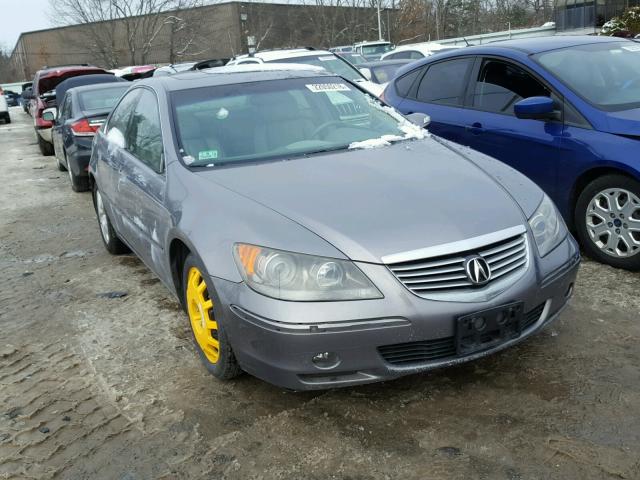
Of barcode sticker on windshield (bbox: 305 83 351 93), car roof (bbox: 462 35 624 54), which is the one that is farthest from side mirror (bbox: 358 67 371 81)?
barcode sticker on windshield (bbox: 305 83 351 93)

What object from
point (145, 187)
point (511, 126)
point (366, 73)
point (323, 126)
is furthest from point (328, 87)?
point (366, 73)

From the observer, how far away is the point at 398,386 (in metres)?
3.08

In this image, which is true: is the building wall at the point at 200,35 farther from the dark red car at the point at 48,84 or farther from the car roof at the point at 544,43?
the car roof at the point at 544,43

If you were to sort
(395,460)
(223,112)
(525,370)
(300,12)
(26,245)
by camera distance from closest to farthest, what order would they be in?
(395,460) < (525,370) < (223,112) < (26,245) < (300,12)

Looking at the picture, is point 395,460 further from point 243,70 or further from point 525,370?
point 243,70

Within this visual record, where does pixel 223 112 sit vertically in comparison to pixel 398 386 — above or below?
above

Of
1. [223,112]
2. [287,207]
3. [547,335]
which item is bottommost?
[547,335]

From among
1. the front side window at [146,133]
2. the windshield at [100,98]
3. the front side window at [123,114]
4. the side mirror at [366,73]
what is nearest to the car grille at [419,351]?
the front side window at [146,133]

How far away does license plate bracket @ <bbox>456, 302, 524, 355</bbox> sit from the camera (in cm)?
265

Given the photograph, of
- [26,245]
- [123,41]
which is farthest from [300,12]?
[26,245]

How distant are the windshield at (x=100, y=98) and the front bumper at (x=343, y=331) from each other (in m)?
6.91

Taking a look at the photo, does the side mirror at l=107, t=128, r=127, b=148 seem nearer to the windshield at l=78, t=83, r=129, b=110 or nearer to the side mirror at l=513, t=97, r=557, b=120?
the side mirror at l=513, t=97, r=557, b=120

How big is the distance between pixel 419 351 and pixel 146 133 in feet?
7.93

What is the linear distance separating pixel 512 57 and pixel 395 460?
369 centimetres
